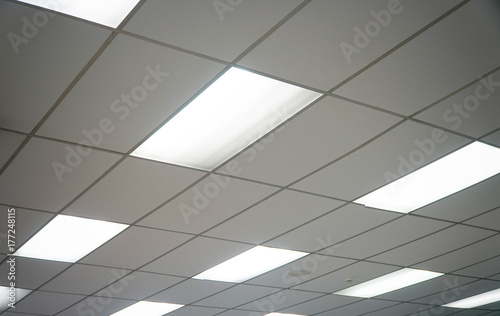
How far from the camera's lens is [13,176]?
279cm

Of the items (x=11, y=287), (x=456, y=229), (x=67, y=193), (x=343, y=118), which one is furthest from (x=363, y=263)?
(x=11, y=287)

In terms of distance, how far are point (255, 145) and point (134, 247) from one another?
1573mm

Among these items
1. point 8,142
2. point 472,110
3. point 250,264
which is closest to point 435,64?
point 472,110

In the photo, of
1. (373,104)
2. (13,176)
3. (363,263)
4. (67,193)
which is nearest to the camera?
(373,104)

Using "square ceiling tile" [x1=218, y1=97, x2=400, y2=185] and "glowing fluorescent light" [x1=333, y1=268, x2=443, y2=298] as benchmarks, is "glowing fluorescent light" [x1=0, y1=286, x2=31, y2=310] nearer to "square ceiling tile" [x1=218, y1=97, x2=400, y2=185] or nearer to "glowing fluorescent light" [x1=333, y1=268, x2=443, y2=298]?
"square ceiling tile" [x1=218, y1=97, x2=400, y2=185]

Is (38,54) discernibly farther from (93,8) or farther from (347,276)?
(347,276)

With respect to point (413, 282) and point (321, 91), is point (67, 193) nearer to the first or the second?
point (321, 91)

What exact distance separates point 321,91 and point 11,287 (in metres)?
3.25

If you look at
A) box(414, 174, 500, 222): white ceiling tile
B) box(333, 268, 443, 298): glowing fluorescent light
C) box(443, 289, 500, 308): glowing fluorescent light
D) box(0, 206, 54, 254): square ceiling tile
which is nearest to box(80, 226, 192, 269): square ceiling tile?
box(0, 206, 54, 254): square ceiling tile

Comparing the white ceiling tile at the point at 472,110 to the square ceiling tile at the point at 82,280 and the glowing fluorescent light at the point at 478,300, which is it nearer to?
the square ceiling tile at the point at 82,280

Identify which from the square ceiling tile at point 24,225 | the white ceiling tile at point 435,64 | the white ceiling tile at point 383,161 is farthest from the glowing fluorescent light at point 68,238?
the white ceiling tile at point 435,64

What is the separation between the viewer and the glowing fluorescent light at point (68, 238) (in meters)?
3.41

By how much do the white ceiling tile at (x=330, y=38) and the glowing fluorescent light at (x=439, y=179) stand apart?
3.70 ft

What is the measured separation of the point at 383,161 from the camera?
118 inches
